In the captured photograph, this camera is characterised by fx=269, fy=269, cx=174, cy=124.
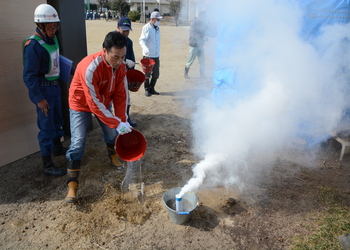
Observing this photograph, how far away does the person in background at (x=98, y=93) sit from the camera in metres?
2.79

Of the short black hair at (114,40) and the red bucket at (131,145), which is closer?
the short black hair at (114,40)

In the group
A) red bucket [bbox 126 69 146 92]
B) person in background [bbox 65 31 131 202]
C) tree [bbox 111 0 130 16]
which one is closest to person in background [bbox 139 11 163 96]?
red bucket [bbox 126 69 146 92]

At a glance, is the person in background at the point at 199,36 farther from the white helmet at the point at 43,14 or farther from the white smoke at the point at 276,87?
the white helmet at the point at 43,14

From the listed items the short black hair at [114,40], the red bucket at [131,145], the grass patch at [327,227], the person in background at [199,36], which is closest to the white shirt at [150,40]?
the person in background at [199,36]

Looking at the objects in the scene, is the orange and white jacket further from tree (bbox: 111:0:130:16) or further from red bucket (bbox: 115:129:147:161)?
tree (bbox: 111:0:130:16)

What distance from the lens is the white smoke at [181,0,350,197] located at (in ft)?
13.7

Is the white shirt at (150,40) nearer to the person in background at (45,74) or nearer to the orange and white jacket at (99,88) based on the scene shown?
the person in background at (45,74)

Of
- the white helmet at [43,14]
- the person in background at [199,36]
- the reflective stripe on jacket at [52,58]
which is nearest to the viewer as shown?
the white helmet at [43,14]

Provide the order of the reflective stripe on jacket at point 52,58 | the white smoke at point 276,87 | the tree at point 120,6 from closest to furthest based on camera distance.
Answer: the reflective stripe on jacket at point 52,58 → the white smoke at point 276,87 → the tree at point 120,6

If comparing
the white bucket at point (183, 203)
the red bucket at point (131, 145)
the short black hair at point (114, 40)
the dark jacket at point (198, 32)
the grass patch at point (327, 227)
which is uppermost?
the dark jacket at point (198, 32)

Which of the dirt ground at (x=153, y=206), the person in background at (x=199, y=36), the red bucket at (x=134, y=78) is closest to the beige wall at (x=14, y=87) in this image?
the dirt ground at (x=153, y=206)

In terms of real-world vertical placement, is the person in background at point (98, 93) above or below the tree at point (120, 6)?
below

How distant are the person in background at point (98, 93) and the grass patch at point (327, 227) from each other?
2152 mm

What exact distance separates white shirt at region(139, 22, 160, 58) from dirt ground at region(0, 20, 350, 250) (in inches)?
113
